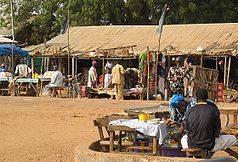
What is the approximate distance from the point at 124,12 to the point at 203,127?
978 inches

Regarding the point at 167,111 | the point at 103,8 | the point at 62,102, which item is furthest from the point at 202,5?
the point at 167,111

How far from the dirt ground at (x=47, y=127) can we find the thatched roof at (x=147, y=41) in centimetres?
446

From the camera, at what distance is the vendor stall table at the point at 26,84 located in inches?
972

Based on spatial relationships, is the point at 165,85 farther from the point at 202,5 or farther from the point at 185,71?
the point at 202,5

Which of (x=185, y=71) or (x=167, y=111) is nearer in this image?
(x=167, y=111)

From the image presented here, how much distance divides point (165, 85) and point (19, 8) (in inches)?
714

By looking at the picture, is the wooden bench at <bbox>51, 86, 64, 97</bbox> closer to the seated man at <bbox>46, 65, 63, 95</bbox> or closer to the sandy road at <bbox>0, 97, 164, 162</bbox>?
the seated man at <bbox>46, 65, 63, 95</bbox>

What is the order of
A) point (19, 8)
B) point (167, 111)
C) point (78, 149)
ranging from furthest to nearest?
point (19, 8)
point (167, 111)
point (78, 149)

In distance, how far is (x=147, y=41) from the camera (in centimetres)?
2455

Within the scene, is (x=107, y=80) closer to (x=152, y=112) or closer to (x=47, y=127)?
(x=47, y=127)

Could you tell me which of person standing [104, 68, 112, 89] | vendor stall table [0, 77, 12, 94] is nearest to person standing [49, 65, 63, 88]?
person standing [104, 68, 112, 89]

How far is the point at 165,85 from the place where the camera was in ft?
74.2

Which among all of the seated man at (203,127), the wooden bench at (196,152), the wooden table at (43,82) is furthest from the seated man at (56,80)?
the wooden bench at (196,152)

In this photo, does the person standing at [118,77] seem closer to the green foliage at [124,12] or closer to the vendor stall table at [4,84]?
the vendor stall table at [4,84]
